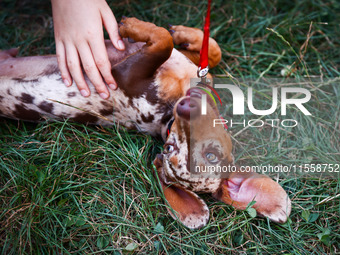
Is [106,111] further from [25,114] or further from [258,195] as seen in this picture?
[258,195]

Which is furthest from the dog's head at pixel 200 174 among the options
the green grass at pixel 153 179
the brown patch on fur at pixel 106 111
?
the brown patch on fur at pixel 106 111

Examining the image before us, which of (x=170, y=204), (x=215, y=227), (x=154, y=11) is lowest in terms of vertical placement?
(x=215, y=227)

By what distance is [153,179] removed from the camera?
124 inches

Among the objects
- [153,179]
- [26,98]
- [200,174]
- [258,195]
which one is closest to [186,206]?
[200,174]

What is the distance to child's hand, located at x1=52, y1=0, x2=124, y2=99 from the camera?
3.07 meters

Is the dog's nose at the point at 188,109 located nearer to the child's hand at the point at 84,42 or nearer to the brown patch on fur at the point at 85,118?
the child's hand at the point at 84,42

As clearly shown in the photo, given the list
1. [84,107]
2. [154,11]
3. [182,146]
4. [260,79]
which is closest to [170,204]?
[182,146]

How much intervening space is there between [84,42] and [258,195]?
6.61 feet

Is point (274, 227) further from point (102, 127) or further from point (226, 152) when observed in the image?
point (102, 127)

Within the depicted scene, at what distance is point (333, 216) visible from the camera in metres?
3.14

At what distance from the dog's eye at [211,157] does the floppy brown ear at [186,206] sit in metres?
0.36

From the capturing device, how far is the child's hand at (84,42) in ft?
10.1

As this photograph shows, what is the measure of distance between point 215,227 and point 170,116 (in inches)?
43.3

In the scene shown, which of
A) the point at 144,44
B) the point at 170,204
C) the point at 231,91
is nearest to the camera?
the point at 170,204
